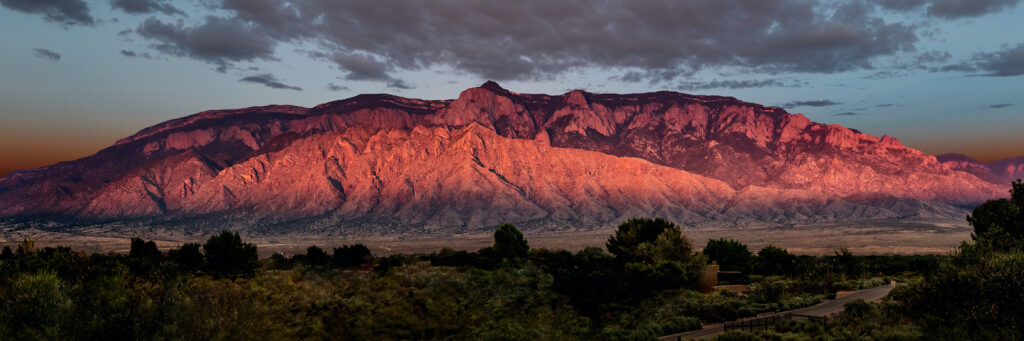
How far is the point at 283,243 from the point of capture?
171000mm

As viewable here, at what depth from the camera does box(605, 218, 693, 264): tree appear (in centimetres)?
6075

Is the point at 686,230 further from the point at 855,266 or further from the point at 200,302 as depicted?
the point at 200,302

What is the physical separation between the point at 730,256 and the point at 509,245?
2402cm

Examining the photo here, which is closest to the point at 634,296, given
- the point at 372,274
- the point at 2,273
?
the point at 372,274

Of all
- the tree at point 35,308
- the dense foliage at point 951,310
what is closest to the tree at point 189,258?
the tree at point 35,308

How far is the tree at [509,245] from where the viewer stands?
7088 centimetres

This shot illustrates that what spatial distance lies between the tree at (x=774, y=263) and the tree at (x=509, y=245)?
25.2 meters

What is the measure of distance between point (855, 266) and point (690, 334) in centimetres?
3920

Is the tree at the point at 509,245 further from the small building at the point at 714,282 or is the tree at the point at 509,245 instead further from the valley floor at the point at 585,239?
the valley floor at the point at 585,239

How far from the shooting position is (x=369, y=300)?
40781 millimetres

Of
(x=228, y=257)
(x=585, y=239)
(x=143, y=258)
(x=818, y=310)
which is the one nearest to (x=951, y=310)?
(x=818, y=310)

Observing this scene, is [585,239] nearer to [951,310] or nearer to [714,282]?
[714,282]

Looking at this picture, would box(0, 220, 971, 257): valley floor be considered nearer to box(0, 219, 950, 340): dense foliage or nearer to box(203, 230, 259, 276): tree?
box(203, 230, 259, 276): tree

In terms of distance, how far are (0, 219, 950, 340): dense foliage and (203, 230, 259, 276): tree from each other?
0.13 meters
